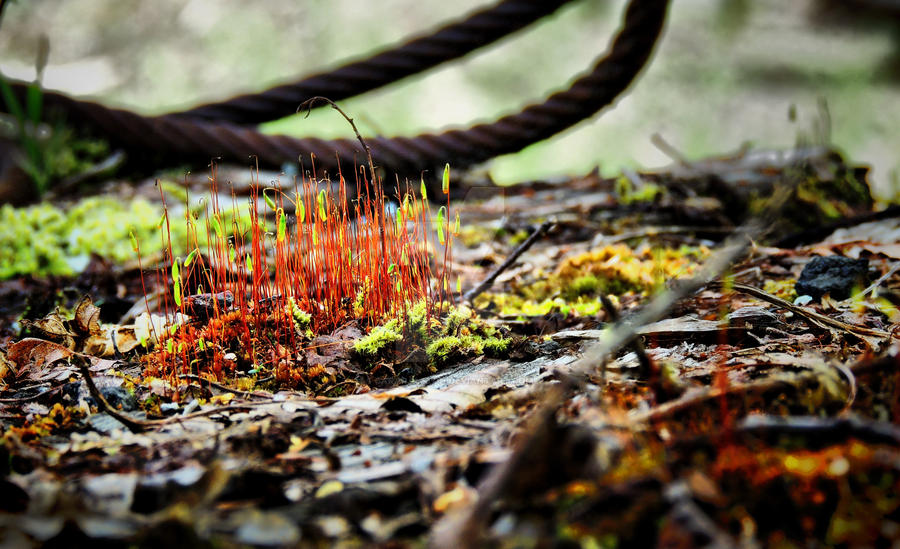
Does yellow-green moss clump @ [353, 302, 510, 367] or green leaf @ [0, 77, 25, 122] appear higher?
green leaf @ [0, 77, 25, 122]

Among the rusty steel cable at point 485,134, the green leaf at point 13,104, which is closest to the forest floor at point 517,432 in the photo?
the rusty steel cable at point 485,134

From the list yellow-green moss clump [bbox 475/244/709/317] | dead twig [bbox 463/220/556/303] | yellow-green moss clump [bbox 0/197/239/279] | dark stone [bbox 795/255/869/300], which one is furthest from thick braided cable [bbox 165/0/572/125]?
dark stone [bbox 795/255/869/300]

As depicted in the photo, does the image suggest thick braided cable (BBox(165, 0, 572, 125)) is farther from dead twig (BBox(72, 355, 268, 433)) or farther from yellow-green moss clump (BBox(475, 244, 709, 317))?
dead twig (BBox(72, 355, 268, 433))

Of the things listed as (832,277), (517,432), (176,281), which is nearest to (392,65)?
(176,281)

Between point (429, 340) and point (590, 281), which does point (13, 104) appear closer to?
point (429, 340)

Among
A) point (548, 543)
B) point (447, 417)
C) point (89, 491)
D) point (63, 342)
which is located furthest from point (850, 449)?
point (63, 342)
